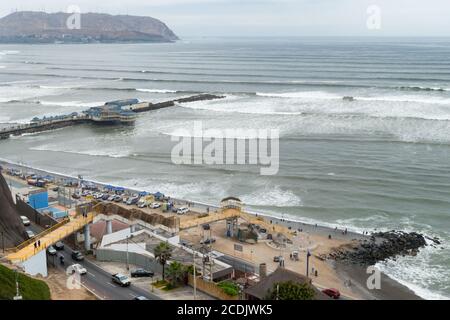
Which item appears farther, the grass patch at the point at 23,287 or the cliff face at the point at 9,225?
the cliff face at the point at 9,225

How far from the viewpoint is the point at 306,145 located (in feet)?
175

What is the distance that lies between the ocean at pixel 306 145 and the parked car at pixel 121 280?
13243 millimetres

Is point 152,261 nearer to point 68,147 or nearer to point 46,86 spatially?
point 68,147

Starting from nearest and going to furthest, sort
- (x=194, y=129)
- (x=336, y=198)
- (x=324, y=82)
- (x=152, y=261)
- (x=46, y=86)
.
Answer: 1. (x=152, y=261)
2. (x=336, y=198)
3. (x=194, y=129)
4. (x=324, y=82)
5. (x=46, y=86)

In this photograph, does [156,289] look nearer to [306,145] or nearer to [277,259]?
[277,259]

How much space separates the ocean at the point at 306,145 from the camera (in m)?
36.1

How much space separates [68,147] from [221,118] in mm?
20083

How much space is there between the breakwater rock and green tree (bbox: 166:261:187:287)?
385 inches

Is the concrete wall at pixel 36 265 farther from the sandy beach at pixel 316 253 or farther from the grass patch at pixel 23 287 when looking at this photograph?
the sandy beach at pixel 316 253

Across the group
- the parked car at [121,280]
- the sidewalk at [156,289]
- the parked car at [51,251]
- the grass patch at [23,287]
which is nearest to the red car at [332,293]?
the sidewalk at [156,289]

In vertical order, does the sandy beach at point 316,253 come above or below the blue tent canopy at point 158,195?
below

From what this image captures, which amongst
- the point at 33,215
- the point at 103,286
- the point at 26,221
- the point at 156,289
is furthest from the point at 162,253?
the point at 33,215

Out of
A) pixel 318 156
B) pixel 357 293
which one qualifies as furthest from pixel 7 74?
pixel 357 293

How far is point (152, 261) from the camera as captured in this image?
25422mm
